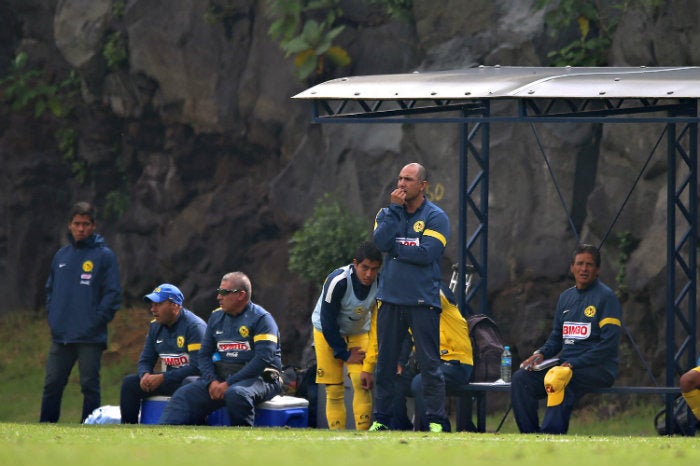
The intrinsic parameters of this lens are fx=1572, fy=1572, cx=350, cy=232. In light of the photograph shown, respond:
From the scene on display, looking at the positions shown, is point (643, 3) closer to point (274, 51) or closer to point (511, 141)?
point (511, 141)

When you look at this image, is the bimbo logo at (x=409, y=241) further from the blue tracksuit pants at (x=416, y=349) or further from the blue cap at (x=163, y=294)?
the blue cap at (x=163, y=294)

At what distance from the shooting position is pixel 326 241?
17859mm

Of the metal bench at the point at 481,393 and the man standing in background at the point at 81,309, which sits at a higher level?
the man standing in background at the point at 81,309

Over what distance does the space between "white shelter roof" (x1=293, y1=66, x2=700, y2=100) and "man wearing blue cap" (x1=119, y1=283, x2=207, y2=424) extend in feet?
7.26

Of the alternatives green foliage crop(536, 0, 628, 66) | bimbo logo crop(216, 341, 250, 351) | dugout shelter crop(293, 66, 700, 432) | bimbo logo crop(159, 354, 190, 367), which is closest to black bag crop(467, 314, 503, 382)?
dugout shelter crop(293, 66, 700, 432)

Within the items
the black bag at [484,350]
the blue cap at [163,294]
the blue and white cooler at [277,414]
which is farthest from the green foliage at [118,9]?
the black bag at [484,350]

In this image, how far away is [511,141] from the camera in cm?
1708

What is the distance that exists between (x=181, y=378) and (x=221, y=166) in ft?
25.8

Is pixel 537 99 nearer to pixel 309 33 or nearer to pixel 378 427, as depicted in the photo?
pixel 378 427

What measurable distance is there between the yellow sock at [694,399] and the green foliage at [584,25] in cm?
585

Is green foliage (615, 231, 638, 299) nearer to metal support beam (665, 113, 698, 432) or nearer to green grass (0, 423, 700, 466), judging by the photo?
metal support beam (665, 113, 698, 432)

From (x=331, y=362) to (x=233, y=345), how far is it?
2.67 ft

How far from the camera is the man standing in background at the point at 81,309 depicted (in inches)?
551

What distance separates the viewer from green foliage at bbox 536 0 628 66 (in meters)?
16.8
